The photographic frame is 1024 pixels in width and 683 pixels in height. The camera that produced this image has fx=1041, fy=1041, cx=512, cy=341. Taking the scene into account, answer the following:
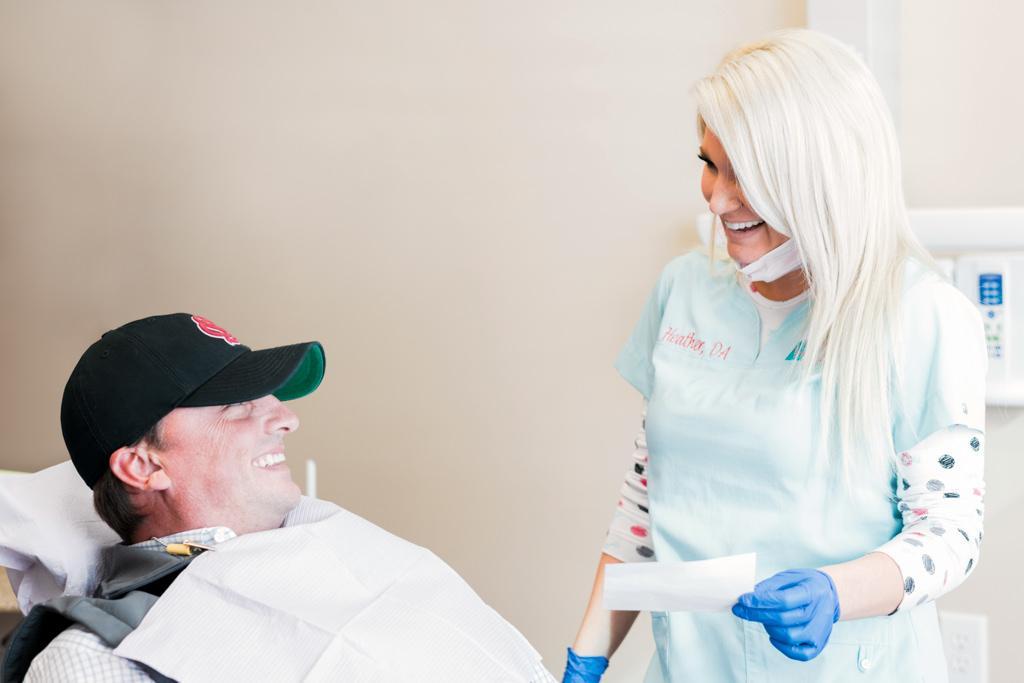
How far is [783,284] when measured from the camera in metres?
1.35

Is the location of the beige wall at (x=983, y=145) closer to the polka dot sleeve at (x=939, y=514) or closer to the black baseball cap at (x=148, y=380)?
the polka dot sleeve at (x=939, y=514)

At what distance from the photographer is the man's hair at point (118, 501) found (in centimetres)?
129

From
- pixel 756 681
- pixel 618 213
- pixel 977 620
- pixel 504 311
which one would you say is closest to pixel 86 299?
pixel 504 311

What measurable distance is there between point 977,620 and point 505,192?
117 centimetres

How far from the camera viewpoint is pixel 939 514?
3.84ft

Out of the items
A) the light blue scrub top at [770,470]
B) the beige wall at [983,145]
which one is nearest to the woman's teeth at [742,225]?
the light blue scrub top at [770,470]

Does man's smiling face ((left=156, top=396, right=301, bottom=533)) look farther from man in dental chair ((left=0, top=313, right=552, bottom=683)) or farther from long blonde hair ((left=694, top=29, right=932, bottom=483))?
long blonde hair ((left=694, top=29, right=932, bottom=483))

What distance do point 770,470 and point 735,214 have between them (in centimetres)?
32

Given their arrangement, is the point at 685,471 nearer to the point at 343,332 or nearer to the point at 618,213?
the point at 618,213

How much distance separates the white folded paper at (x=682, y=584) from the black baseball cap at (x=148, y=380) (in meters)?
0.49

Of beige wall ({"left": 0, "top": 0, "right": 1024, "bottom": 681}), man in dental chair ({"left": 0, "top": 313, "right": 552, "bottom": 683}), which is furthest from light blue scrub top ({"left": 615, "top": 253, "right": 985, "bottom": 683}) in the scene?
beige wall ({"left": 0, "top": 0, "right": 1024, "bottom": 681})

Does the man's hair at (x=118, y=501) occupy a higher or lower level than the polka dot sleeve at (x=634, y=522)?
higher

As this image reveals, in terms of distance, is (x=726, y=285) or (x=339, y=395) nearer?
(x=726, y=285)

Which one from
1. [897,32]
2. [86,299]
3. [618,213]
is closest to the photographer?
[897,32]
